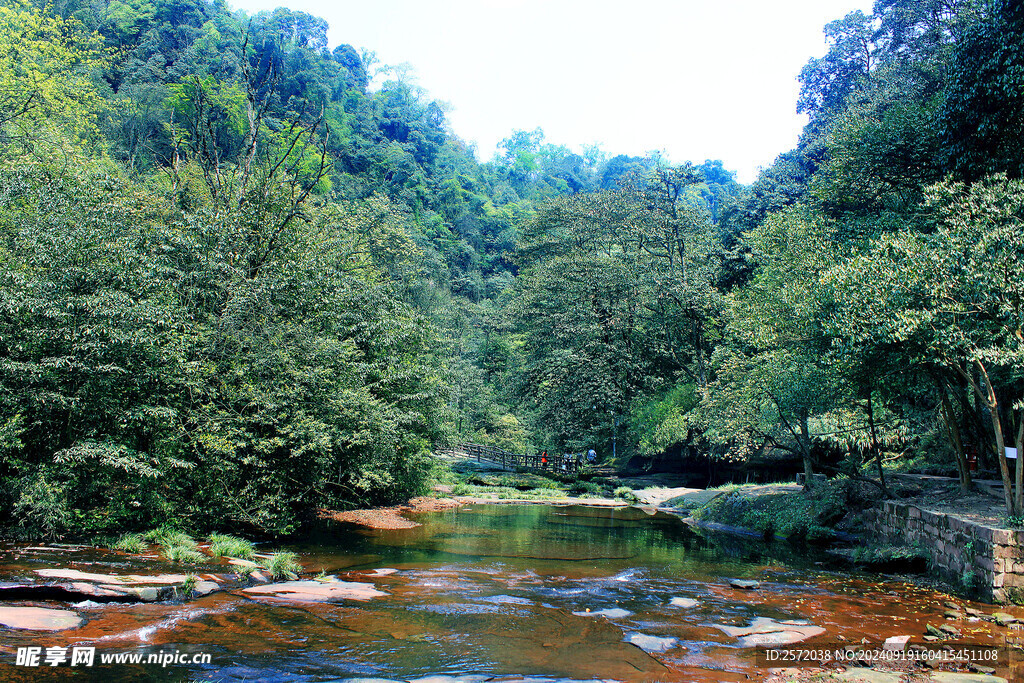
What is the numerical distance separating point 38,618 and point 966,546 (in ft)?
46.1

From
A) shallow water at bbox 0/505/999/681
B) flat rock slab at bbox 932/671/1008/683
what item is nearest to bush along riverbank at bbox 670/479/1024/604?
shallow water at bbox 0/505/999/681

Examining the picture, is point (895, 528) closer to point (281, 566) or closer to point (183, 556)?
point (281, 566)

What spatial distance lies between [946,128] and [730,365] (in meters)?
9.62

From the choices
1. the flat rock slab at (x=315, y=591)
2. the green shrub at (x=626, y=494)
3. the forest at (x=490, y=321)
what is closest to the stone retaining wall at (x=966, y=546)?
the forest at (x=490, y=321)

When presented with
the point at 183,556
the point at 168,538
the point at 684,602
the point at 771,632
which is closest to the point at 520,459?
the point at 168,538

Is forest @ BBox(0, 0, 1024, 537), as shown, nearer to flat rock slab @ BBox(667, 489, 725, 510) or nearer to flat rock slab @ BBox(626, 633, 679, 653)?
flat rock slab @ BBox(667, 489, 725, 510)

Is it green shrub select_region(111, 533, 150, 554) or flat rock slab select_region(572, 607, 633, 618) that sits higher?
green shrub select_region(111, 533, 150, 554)

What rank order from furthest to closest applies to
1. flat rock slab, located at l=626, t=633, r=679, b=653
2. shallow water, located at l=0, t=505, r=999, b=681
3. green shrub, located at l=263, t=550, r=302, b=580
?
green shrub, located at l=263, t=550, r=302, b=580 < flat rock slab, located at l=626, t=633, r=679, b=653 < shallow water, located at l=0, t=505, r=999, b=681

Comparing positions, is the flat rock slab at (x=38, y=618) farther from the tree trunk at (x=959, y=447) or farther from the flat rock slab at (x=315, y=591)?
the tree trunk at (x=959, y=447)

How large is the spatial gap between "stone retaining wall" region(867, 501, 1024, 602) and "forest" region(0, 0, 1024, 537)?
3.81 ft

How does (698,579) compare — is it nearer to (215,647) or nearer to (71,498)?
(215,647)

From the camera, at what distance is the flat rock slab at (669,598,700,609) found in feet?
34.0

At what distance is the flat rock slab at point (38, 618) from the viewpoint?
7039mm

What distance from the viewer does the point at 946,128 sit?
55.7ft
